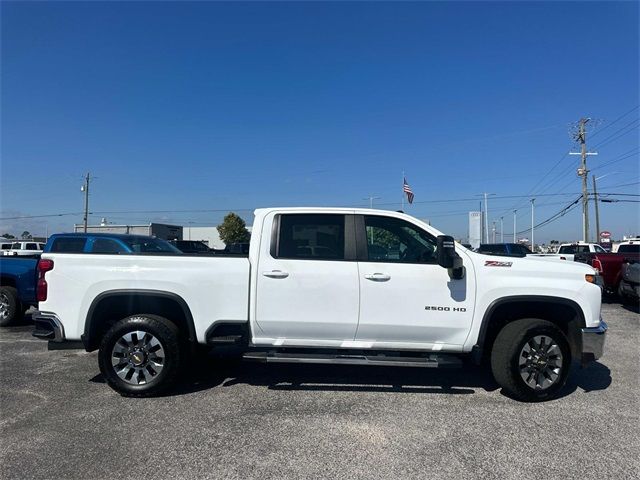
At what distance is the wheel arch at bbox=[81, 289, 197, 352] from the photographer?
198 inches

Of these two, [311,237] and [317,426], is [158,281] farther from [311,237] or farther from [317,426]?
[317,426]

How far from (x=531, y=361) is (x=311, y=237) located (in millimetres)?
2624

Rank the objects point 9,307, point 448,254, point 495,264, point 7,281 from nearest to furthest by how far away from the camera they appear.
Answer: point 448,254, point 495,264, point 9,307, point 7,281

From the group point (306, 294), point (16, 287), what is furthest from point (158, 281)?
point (16, 287)

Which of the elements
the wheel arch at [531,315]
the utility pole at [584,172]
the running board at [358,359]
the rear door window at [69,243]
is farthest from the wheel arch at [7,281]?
the utility pole at [584,172]

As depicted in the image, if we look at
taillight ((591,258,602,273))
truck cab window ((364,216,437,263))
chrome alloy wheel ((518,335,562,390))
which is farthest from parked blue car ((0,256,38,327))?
taillight ((591,258,602,273))

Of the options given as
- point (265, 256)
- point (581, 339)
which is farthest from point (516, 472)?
point (265, 256)

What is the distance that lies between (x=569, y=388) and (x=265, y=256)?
3.76 m

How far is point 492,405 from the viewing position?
191 inches

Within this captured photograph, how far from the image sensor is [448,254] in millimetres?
4785

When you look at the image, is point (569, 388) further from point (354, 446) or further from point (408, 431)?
point (354, 446)

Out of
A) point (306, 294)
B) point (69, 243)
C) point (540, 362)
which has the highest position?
point (69, 243)

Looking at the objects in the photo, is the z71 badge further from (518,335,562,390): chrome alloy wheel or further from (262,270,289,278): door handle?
(262,270,289,278): door handle

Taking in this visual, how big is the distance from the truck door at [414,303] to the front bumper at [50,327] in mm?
3194
